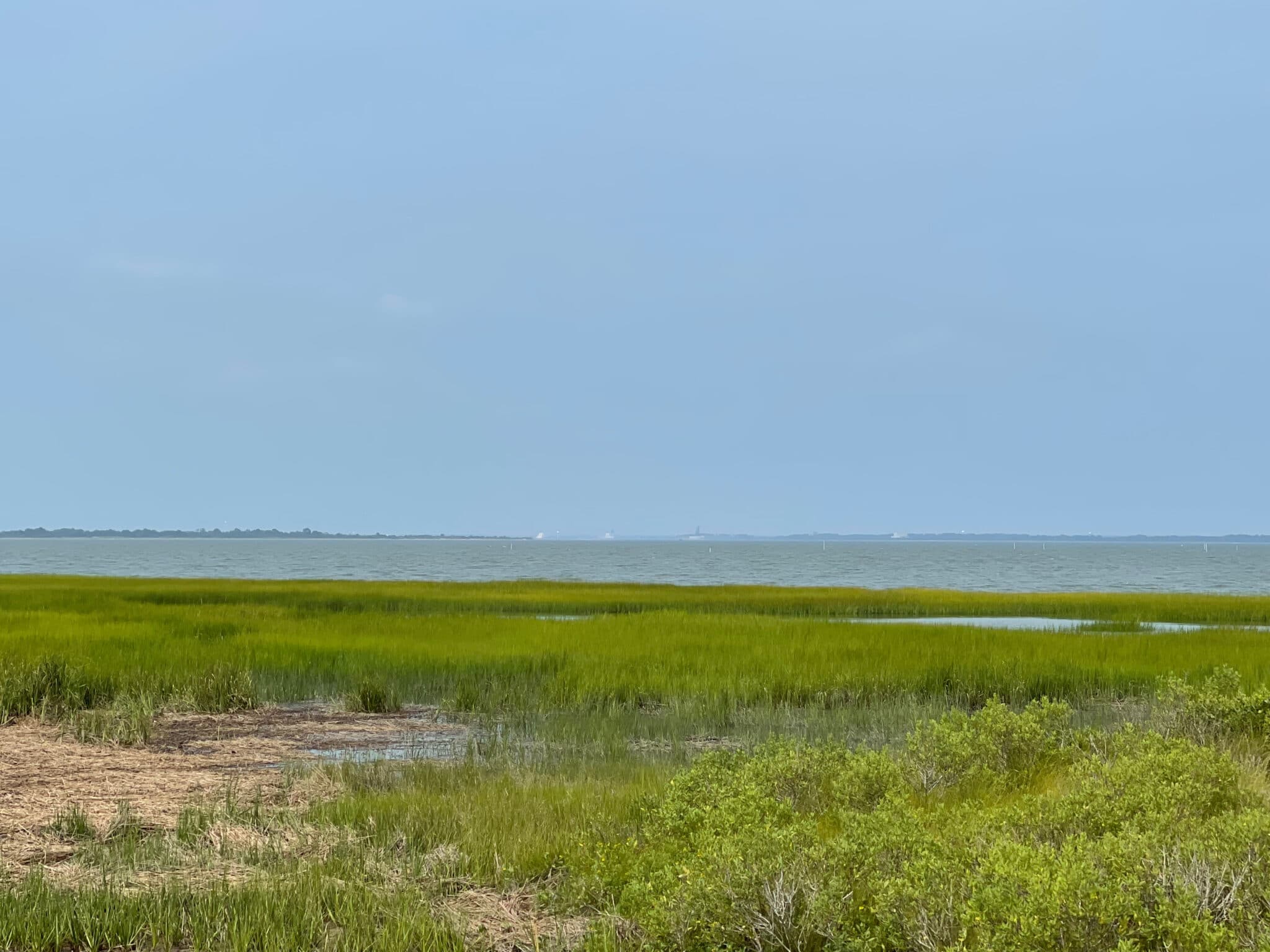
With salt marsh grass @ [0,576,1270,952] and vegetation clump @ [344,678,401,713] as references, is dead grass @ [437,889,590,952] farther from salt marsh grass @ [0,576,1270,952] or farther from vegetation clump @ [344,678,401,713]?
vegetation clump @ [344,678,401,713]

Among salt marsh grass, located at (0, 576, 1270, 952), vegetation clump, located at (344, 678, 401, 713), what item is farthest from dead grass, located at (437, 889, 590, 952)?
vegetation clump, located at (344, 678, 401, 713)

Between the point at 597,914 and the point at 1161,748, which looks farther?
the point at 1161,748

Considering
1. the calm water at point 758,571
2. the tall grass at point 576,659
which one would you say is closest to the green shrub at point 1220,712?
the tall grass at point 576,659

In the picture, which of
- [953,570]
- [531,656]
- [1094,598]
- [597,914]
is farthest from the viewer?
[953,570]

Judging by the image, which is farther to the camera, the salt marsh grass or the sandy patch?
the sandy patch

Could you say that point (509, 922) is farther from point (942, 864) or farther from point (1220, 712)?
point (1220, 712)

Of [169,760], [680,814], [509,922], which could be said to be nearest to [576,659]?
[169,760]

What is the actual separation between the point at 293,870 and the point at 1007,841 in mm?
5052

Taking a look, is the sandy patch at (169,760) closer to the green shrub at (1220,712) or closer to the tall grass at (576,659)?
the tall grass at (576,659)

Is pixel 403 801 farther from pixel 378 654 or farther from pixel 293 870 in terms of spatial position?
pixel 378 654

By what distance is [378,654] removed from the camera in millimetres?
22047

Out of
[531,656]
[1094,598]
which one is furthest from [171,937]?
[1094,598]

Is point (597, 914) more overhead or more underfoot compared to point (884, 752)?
more underfoot

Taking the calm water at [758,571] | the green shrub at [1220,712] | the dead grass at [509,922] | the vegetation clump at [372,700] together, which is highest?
the green shrub at [1220,712]
